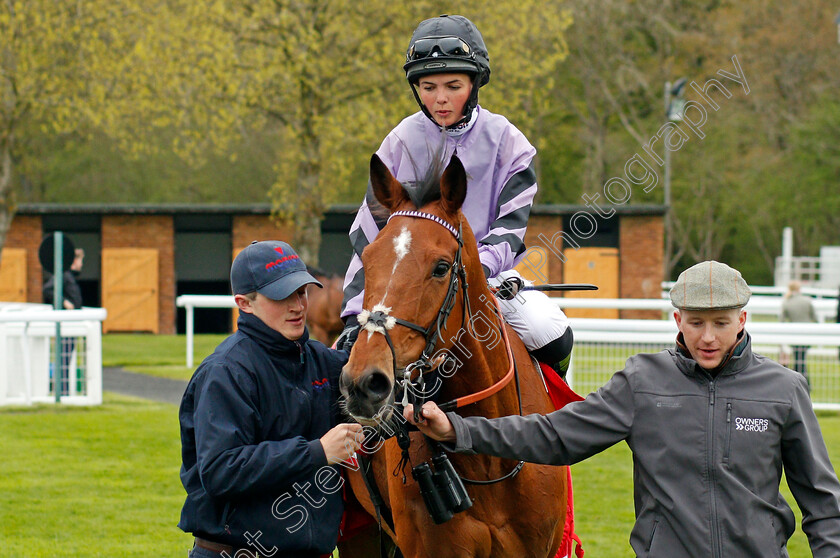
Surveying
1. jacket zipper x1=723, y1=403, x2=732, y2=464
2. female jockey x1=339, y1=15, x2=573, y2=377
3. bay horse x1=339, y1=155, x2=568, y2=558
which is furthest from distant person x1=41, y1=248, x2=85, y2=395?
jacket zipper x1=723, y1=403, x2=732, y2=464

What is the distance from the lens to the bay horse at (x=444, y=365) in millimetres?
2543

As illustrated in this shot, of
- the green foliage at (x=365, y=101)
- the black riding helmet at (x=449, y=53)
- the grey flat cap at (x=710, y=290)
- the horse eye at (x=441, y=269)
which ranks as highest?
the green foliage at (x=365, y=101)

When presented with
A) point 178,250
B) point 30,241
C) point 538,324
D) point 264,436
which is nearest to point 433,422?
point 264,436

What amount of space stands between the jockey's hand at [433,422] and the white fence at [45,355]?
309 inches

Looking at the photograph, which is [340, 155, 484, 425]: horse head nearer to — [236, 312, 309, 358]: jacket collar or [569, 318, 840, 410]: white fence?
[236, 312, 309, 358]: jacket collar

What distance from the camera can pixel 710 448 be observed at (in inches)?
104

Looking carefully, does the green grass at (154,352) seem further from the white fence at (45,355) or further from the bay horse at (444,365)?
the bay horse at (444,365)

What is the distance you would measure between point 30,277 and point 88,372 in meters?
12.4

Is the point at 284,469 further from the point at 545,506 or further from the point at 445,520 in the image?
the point at 545,506

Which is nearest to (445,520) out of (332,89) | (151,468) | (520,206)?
(520,206)

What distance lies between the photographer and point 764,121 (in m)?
28.8

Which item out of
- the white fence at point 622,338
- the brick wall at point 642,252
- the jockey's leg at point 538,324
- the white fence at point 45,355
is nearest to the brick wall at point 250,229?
the brick wall at point 642,252

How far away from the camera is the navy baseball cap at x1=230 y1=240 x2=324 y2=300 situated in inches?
118

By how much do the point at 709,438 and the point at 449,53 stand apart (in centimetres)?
163
